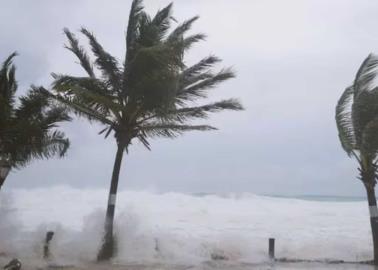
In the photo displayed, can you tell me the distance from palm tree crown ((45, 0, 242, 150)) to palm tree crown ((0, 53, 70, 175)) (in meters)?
0.65

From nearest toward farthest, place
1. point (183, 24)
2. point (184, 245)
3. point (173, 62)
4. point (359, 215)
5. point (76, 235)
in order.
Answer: point (173, 62)
point (183, 24)
point (76, 235)
point (184, 245)
point (359, 215)

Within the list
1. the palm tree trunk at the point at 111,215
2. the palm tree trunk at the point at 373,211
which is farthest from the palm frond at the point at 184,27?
the palm tree trunk at the point at 373,211

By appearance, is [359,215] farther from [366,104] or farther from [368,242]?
[366,104]

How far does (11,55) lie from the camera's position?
48.5 ft

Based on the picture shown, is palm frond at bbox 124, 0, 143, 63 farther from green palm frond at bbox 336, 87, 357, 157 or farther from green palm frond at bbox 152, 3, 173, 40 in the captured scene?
green palm frond at bbox 336, 87, 357, 157

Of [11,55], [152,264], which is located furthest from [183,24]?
[152,264]

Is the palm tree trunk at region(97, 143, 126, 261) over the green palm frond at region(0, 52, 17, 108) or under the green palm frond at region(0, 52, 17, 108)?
under

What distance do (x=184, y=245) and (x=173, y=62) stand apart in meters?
Answer: 8.64

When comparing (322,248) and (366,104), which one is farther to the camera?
(322,248)

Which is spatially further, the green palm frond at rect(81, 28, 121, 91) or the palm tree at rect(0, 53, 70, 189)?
the green palm frond at rect(81, 28, 121, 91)

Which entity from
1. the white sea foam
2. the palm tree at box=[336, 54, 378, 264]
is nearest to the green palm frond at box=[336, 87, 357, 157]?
the palm tree at box=[336, 54, 378, 264]

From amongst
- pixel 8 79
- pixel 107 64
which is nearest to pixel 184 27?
pixel 107 64

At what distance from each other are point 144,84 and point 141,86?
0.35 feet

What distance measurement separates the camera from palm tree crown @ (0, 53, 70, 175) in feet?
46.1
